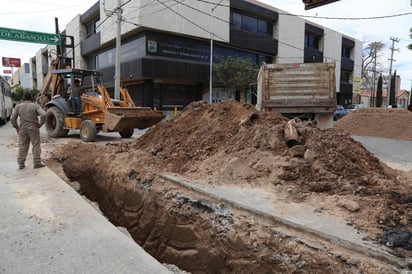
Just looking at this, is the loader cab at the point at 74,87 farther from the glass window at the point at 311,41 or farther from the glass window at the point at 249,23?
the glass window at the point at 311,41

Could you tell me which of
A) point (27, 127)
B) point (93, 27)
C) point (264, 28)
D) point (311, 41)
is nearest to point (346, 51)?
point (311, 41)

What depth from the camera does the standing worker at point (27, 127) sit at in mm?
6609

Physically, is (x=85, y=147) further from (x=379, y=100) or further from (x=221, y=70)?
(x=379, y=100)

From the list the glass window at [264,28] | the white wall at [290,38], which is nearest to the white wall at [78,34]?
the glass window at [264,28]

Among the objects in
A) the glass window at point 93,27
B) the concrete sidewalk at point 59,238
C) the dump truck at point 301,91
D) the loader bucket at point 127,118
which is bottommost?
the concrete sidewalk at point 59,238

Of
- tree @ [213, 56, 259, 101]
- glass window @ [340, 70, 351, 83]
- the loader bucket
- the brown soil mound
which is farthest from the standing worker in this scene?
glass window @ [340, 70, 351, 83]

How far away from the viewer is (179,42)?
24.7 m

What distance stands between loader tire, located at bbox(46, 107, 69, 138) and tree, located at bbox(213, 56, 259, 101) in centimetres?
1533

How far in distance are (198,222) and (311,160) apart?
2.19m

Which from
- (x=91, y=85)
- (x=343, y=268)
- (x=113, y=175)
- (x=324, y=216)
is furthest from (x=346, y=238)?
(x=91, y=85)

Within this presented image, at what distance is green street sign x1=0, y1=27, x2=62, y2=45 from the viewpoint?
64.4ft

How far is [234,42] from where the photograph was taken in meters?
28.4

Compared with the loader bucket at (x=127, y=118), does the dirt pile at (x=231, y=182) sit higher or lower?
lower

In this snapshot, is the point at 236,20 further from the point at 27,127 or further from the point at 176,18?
the point at 27,127
